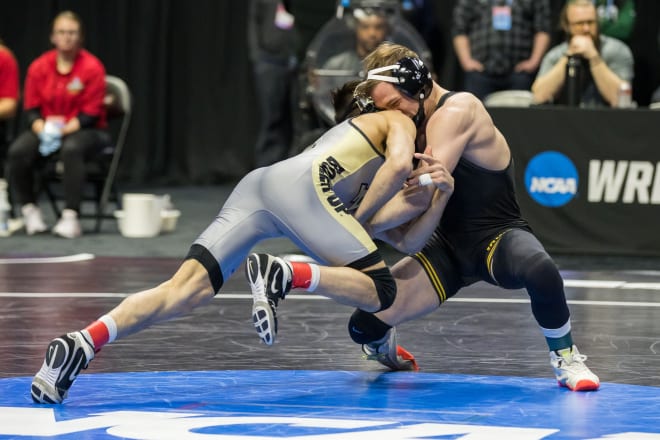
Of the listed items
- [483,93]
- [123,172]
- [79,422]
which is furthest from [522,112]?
[123,172]

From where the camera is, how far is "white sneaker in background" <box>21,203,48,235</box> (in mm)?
9844

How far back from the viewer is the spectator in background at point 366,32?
976cm

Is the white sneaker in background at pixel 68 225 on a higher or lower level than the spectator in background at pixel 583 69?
lower

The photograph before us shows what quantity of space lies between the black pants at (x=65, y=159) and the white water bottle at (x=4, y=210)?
85 millimetres

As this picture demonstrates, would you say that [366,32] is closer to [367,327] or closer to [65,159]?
[65,159]

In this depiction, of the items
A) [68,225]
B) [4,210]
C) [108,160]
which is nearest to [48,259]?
[68,225]

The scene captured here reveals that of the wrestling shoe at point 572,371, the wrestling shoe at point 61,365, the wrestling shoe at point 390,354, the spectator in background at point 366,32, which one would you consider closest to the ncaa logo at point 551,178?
the spectator in background at point 366,32

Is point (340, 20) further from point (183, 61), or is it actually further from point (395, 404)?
point (395, 404)

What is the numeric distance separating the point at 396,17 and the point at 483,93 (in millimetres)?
898

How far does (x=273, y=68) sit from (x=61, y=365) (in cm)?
761

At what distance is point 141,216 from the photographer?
9781mm

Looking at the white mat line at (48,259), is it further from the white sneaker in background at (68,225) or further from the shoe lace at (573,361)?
the shoe lace at (573,361)

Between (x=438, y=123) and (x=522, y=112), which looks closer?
(x=438, y=123)

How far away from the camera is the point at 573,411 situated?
4551 millimetres
